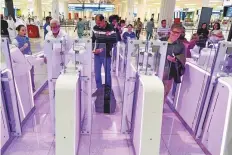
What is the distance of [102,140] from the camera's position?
2.65 m

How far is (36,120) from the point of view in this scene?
10.1 ft

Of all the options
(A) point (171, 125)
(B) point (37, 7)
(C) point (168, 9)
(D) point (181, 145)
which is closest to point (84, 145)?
(D) point (181, 145)

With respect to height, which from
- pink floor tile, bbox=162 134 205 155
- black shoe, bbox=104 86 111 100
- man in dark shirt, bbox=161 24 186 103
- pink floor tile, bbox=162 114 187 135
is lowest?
pink floor tile, bbox=162 134 205 155

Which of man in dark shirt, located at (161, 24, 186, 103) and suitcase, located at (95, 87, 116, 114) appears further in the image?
suitcase, located at (95, 87, 116, 114)

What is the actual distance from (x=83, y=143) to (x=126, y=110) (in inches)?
26.0

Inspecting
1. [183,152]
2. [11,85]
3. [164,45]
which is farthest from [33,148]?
[164,45]

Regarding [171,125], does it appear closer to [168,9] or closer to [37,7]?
[168,9]

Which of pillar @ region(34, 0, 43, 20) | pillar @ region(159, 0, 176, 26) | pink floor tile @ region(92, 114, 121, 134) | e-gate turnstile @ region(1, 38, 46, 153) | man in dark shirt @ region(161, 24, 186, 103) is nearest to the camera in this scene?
e-gate turnstile @ region(1, 38, 46, 153)

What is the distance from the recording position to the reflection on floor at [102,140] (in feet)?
7.98

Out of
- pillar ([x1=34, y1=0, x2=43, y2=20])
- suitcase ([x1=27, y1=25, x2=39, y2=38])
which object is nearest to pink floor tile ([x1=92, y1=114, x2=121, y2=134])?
suitcase ([x1=27, y1=25, x2=39, y2=38])

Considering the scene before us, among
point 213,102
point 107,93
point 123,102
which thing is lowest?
point 107,93

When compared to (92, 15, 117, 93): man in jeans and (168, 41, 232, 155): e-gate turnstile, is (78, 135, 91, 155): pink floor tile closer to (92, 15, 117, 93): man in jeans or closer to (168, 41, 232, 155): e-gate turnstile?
(92, 15, 117, 93): man in jeans

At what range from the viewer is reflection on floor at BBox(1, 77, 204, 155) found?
2.43 meters

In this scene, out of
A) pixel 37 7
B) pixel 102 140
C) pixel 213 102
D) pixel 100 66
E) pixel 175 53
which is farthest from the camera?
pixel 37 7
